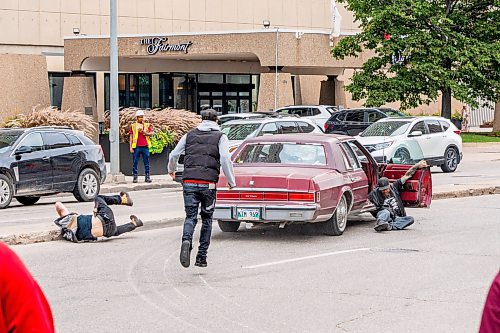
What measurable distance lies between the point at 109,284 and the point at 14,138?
11.2m

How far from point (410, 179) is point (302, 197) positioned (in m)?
3.47

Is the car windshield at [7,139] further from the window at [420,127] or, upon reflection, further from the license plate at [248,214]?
the window at [420,127]

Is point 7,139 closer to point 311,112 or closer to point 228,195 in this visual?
point 228,195

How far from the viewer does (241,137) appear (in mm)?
26031

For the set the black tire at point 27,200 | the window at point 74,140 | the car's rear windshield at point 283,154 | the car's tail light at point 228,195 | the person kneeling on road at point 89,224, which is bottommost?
the black tire at point 27,200

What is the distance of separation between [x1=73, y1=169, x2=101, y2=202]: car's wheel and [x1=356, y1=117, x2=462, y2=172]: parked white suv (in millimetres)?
7805

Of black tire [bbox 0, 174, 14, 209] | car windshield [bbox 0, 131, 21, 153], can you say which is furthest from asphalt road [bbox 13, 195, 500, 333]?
car windshield [bbox 0, 131, 21, 153]

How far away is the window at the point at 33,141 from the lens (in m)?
21.9

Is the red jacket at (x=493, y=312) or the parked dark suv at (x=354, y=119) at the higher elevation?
the red jacket at (x=493, y=312)

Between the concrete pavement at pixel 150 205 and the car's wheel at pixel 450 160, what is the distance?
0.24 meters

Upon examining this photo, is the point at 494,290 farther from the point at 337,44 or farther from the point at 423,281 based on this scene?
the point at 337,44

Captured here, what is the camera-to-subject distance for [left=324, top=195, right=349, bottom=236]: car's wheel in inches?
610

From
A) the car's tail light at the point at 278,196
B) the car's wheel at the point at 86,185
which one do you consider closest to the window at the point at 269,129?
the car's wheel at the point at 86,185

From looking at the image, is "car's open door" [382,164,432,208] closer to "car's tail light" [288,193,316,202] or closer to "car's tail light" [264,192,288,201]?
"car's tail light" [288,193,316,202]
